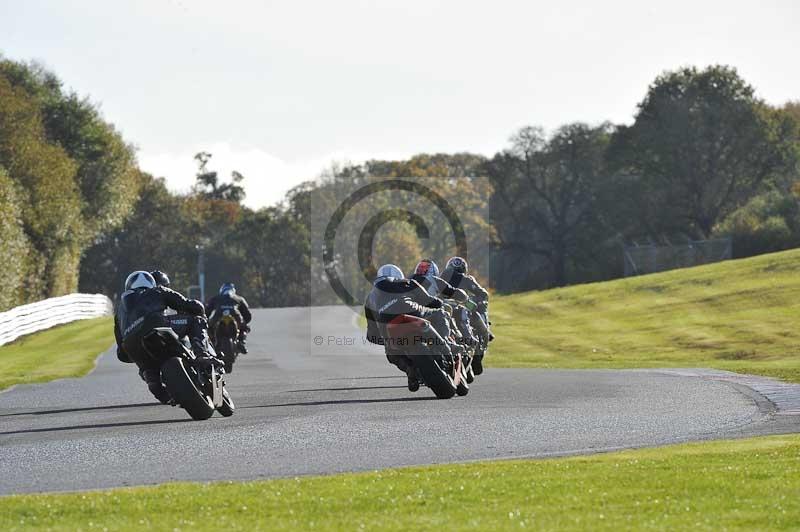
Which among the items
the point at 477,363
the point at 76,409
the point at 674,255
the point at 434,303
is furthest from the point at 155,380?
the point at 674,255

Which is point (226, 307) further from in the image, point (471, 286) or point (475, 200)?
point (475, 200)

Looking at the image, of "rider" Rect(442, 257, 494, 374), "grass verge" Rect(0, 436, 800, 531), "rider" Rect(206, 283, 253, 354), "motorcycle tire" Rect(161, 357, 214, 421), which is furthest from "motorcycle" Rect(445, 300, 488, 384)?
"grass verge" Rect(0, 436, 800, 531)

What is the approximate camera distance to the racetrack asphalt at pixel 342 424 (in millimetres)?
12492

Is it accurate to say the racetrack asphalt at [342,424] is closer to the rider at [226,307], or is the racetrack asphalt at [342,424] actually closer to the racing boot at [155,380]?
the racing boot at [155,380]

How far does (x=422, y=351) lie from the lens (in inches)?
704

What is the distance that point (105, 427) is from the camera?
16047 mm

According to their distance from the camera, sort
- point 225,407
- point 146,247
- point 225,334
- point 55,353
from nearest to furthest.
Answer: point 225,407, point 225,334, point 55,353, point 146,247

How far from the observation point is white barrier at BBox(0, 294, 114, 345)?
43.0 metres

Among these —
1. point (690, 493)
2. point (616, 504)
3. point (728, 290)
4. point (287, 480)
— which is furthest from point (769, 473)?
point (728, 290)

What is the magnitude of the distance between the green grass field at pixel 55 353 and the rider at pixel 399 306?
31.9 ft

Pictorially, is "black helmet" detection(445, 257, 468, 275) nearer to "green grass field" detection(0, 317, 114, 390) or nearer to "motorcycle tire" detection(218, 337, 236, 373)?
"motorcycle tire" detection(218, 337, 236, 373)

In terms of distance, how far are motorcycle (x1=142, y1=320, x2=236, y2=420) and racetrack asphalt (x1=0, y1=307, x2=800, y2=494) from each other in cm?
29

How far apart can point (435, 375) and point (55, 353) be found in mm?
21878

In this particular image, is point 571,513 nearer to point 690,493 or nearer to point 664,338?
point 690,493
